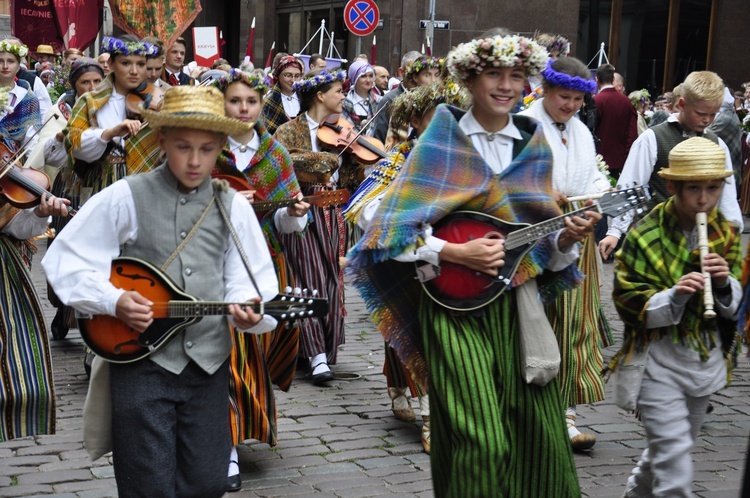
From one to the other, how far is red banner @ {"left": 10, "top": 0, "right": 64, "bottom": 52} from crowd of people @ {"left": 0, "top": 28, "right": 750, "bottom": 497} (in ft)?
45.7

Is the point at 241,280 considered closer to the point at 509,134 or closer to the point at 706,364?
the point at 509,134

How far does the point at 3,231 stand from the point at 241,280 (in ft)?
5.90

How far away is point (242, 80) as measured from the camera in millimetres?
6148

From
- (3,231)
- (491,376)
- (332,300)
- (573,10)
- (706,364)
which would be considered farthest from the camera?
(573,10)

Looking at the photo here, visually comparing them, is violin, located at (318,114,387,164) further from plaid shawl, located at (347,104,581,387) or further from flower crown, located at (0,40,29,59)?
plaid shawl, located at (347,104,581,387)

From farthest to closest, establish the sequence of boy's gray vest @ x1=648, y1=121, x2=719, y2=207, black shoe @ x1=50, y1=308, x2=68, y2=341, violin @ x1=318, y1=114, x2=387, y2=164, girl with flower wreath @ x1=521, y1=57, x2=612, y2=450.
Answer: black shoe @ x1=50, y1=308, x2=68, y2=341, violin @ x1=318, y1=114, x2=387, y2=164, boy's gray vest @ x1=648, y1=121, x2=719, y2=207, girl with flower wreath @ x1=521, y1=57, x2=612, y2=450

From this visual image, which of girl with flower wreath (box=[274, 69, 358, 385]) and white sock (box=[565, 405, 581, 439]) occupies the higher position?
girl with flower wreath (box=[274, 69, 358, 385])

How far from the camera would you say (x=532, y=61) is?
461cm

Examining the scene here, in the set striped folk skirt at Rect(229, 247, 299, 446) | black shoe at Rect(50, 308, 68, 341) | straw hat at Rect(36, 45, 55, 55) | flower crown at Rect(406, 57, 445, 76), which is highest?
straw hat at Rect(36, 45, 55, 55)

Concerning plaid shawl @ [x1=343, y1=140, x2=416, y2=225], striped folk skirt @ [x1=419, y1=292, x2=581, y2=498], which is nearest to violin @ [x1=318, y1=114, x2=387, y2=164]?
plaid shawl @ [x1=343, y1=140, x2=416, y2=225]

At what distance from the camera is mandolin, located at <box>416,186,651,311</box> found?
442 centimetres

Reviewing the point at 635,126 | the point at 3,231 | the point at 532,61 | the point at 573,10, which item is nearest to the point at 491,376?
the point at 532,61

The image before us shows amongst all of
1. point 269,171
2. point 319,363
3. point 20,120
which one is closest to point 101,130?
point 20,120

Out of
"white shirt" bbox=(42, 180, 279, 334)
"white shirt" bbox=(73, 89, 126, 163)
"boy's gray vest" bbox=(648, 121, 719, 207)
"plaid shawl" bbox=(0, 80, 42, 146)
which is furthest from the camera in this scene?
"white shirt" bbox=(73, 89, 126, 163)
